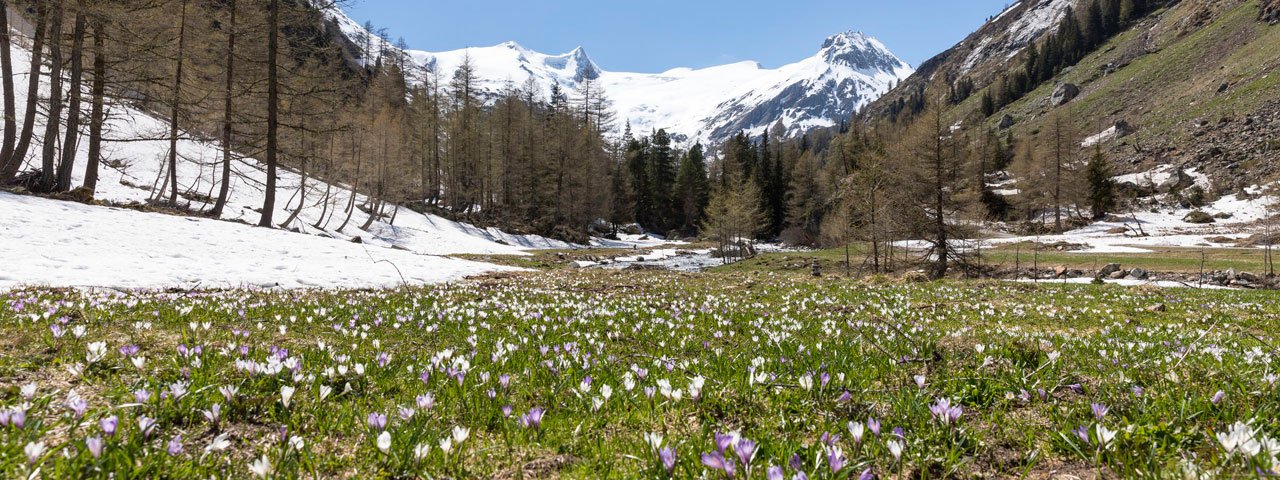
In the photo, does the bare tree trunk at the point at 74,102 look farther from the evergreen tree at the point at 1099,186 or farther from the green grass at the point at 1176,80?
the green grass at the point at 1176,80

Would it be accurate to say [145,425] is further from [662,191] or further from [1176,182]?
[1176,182]

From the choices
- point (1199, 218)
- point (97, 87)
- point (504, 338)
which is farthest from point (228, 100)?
point (1199, 218)

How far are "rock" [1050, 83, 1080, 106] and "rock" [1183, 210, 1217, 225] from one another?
266 feet

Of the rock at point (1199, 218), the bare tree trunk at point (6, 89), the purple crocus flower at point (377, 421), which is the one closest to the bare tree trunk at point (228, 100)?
the bare tree trunk at point (6, 89)

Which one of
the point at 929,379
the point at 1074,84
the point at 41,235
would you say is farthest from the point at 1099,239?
the point at 1074,84

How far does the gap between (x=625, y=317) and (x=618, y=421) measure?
4.57m

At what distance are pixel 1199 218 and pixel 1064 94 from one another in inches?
3319

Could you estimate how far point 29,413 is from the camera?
2.34m

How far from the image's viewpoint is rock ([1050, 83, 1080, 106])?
387 ft

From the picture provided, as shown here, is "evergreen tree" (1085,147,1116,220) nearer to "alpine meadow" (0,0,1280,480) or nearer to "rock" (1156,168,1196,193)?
"rock" (1156,168,1196,193)

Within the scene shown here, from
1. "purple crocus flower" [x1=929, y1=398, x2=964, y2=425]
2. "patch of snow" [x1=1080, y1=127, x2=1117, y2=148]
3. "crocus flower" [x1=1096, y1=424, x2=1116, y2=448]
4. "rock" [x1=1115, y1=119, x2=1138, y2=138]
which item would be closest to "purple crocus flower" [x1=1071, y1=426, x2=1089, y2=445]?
"crocus flower" [x1=1096, y1=424, x2=1116, y2=448]

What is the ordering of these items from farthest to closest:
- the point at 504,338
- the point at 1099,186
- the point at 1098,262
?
the point at 1099,186 < the point at 1098,262 < the point at 504,338

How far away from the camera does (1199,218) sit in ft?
170

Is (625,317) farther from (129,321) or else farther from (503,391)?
(129,321)
